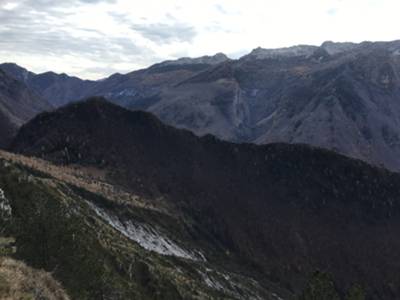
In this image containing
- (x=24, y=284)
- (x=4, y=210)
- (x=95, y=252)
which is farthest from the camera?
(x=95, y=252)

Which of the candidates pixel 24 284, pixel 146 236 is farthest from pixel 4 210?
pixel 146 236

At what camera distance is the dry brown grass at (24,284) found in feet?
91.8

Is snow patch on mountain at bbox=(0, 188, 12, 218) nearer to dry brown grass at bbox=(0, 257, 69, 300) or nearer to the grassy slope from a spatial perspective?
the grassy slope

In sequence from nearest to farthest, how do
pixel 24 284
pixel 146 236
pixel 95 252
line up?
pixel 24 284, pixel 95 252, pixel 146 236

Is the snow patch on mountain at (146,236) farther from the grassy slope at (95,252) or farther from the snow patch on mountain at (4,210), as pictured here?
the snow patch on mountain at (4,210)

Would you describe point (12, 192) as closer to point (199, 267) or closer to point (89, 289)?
point (89, 289)

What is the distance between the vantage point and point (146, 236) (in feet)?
550

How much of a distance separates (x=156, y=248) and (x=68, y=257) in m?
110

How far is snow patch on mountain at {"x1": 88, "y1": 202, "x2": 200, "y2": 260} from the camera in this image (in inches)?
6363

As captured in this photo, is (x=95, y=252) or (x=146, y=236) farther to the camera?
(x=146, y=236)

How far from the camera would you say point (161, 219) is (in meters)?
193

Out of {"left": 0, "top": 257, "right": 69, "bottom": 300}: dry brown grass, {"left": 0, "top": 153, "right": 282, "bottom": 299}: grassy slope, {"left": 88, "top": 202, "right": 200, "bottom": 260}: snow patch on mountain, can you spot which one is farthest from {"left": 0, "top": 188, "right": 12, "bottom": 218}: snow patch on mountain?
{"left": 88, "top": 202, "right": 200, "bottom": 260}: snow patch on mountain

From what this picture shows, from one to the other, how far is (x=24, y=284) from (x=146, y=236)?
139 m

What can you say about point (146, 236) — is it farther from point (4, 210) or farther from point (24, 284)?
point (24, 284)
